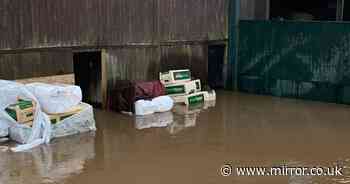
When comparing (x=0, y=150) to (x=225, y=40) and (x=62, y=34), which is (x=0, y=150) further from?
(x=225, y=40)

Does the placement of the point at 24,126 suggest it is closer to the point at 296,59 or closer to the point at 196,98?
the point at 196,98

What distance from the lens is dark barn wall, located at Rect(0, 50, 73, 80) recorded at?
7.05 m

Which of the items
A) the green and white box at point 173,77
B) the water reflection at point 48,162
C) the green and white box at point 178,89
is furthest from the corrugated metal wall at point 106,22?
the water reflection at point 48,162

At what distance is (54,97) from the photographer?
6.48m

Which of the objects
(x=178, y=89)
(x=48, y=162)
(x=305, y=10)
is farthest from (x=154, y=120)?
(x=305, y=10)

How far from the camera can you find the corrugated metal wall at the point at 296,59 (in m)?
9.24

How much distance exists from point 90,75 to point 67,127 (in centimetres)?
220

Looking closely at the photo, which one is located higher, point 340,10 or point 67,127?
point 340,10

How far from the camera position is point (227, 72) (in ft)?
35.5

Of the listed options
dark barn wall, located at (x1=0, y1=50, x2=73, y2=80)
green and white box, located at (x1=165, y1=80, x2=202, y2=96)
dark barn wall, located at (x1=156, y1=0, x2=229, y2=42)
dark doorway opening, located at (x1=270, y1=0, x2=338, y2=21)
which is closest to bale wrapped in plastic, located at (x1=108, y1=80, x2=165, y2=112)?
green and white box, located at (x1=165, y1=80, x2=202, y2=96)

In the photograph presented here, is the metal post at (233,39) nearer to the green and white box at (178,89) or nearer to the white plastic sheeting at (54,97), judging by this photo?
the green and white box at (178,89)

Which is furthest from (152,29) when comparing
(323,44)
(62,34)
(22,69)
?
(323,44)

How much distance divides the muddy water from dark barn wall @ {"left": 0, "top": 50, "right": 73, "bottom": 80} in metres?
1.03

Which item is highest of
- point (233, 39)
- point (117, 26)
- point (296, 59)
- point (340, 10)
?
point (340, 10)
